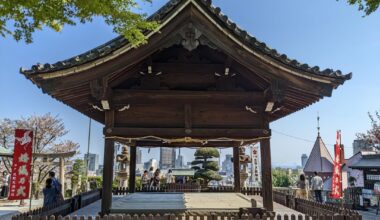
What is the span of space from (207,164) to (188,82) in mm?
29329

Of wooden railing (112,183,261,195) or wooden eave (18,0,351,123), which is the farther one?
wooden railing (112,183,261,195)

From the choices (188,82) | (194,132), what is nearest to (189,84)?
(188,82)

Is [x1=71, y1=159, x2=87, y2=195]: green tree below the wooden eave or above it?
below

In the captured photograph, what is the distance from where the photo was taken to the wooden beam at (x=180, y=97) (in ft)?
25.0

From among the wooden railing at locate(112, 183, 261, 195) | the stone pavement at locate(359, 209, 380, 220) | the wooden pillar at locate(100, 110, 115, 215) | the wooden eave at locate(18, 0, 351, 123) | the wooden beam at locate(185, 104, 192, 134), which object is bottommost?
the stone pavement at locate(359, 209, 380, 220)

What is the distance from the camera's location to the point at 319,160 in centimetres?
3334

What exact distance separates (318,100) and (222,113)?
2584 mm

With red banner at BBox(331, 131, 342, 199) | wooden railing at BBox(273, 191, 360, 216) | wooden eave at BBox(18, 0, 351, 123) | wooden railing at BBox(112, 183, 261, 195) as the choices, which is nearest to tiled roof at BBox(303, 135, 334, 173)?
red banner at BBox(331, 131, 342, 199)

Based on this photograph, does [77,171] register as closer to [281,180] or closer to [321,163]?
[321,163]

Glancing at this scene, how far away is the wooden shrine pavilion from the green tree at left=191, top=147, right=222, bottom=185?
2699cm

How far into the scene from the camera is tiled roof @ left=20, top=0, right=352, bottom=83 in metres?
A: 6.59

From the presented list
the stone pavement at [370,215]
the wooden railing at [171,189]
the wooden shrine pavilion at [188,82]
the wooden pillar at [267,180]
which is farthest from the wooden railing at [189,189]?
the wooden pillar at [267,180]

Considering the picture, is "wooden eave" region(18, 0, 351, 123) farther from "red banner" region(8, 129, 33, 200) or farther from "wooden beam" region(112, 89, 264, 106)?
"red banner" region(8, 129, 33, 200)

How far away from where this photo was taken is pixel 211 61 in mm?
8289
